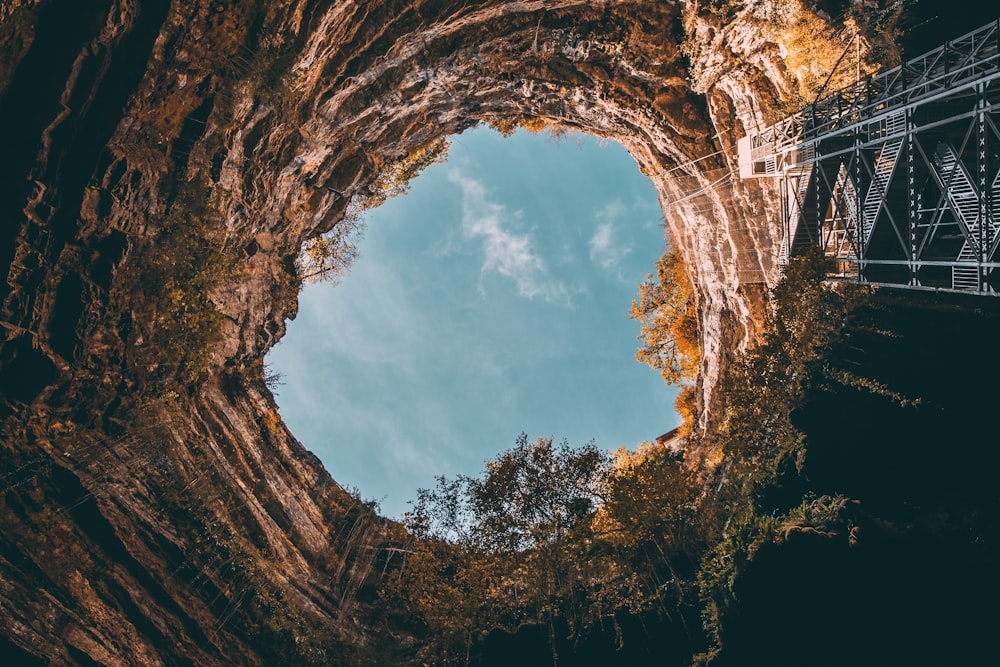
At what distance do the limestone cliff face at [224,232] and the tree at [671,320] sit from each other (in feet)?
7.04

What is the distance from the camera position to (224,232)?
691 inches

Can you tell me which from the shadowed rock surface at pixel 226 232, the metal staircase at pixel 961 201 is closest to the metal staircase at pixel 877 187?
the metal staircase at pixel 961 201

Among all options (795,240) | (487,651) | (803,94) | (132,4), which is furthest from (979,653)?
(132,4)


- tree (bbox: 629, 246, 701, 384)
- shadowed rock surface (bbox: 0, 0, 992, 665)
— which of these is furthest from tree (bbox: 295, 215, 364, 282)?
tree (bbox: 629, 246, 701, 384)

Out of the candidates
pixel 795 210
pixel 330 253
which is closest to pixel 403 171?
pixel 330 253

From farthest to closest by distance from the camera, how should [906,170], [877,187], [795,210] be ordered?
[795,210]
[906,170]
[877,187]

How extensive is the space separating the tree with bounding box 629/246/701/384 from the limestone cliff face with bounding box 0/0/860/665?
2147 millimetres

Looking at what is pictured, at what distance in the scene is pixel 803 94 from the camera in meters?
16.4

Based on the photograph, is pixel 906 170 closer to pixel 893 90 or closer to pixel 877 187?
pixel 877 187

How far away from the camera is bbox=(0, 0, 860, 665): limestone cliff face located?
12422 mm

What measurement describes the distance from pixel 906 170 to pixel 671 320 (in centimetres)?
1555

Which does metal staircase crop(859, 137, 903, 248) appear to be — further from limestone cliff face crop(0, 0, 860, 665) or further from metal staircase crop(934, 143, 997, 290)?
limestone cliff face crop(0, 0, 860, 665)

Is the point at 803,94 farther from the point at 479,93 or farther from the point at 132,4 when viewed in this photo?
the point at 132,4

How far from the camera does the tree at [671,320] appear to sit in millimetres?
27766
